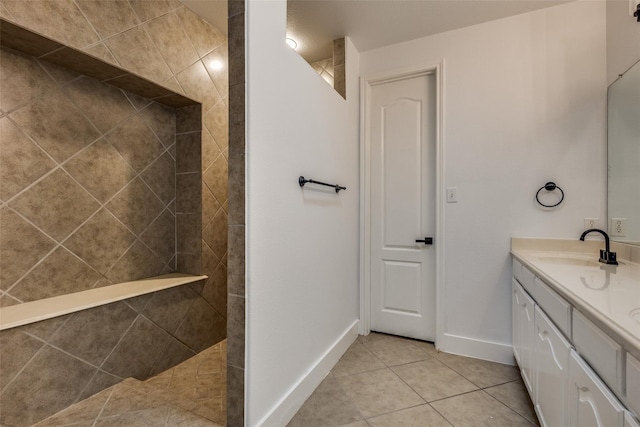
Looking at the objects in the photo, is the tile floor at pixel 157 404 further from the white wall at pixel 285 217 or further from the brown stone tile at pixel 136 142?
the brown stone tile at pixel 136 142

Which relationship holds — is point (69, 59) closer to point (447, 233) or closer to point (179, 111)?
point (179, 111)

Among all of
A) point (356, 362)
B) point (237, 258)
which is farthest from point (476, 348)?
point (237, 258)

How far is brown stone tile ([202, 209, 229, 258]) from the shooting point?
94.3 inches

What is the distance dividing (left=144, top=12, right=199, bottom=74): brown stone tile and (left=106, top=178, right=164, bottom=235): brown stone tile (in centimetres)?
88

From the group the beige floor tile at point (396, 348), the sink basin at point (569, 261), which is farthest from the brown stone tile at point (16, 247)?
the sink basin at point (569, 261)

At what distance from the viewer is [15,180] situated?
157cm

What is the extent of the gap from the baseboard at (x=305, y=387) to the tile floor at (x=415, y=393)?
0.04 metres

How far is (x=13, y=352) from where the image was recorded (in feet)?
4.54

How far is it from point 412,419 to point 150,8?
291cm

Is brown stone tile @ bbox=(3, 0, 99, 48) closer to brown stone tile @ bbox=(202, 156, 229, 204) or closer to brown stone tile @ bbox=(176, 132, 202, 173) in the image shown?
brown stone tile @ bbox=(176, 132, 202, 173)

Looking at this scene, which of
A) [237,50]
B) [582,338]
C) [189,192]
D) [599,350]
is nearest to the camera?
[599,350]

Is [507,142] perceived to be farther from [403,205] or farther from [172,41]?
[172,41]

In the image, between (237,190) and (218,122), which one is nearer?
(237,190)

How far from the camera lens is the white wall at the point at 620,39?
1.67m
